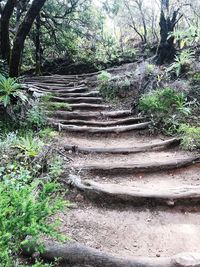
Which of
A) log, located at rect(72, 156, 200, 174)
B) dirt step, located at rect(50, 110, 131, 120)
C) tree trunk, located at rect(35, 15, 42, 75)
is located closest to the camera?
log, located at rect(72, 156, 200, 174)

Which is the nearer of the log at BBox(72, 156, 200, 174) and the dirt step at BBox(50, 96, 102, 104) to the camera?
the log at BBox(72, 156, 200, 174)

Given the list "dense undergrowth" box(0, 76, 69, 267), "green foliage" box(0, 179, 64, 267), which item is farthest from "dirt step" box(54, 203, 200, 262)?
"green foliage" box(0, 179, 64, 267)

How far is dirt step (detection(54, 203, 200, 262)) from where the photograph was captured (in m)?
3.51

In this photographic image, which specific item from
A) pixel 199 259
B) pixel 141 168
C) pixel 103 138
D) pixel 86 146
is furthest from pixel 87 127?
pixel 199 259

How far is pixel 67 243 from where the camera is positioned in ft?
10.7

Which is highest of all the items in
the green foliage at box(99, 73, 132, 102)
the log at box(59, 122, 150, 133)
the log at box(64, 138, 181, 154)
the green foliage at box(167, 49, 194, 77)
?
the green foliage at box(167, 49, 194, 77)

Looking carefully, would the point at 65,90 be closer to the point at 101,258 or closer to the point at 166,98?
the point at 166,98

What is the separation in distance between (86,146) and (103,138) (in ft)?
2.84

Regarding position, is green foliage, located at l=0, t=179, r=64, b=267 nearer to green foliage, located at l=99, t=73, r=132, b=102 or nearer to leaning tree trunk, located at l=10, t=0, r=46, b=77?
leaning tree trunk, located at l=10, t=0, r=46, b=77

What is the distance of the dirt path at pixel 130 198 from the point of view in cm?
346

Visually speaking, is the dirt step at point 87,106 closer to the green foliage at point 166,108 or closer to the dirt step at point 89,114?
the dirt step at point 89,114

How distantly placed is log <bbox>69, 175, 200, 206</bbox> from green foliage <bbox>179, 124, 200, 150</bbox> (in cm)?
149

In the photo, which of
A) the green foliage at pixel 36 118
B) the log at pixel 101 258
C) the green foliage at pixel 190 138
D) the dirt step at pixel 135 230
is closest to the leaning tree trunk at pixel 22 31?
the green foliage at pixel 36 118

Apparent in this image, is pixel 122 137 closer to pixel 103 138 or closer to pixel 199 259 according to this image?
pixel 103 138
